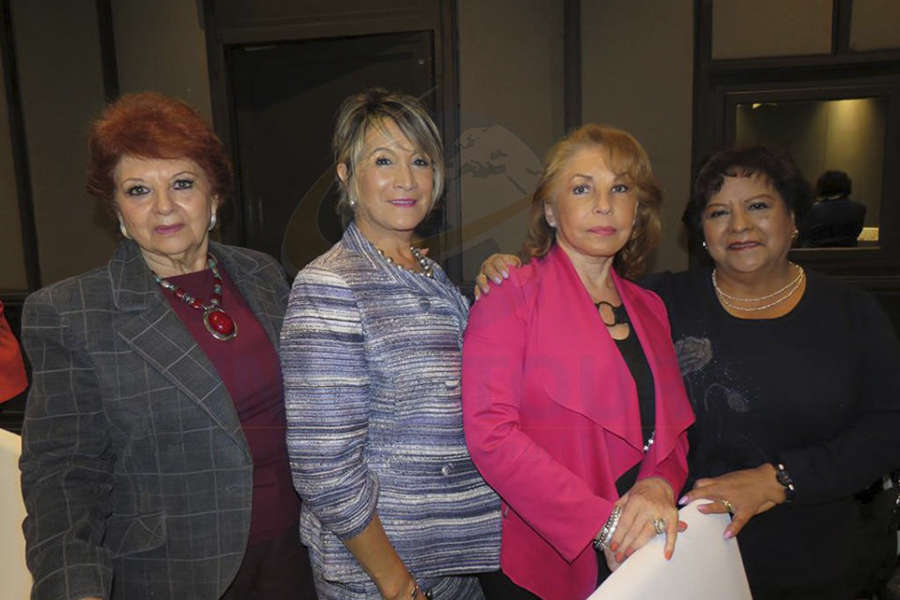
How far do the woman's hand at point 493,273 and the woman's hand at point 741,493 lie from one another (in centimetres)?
48

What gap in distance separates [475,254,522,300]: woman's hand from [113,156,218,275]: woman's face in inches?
20.5

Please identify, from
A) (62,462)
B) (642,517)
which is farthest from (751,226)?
(62,462)

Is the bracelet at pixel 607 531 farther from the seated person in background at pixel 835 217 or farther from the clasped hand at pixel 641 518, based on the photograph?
the seated person in background at pixel 835 217

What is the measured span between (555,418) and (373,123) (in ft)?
1.94

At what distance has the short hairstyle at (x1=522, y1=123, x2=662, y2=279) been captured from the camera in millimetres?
1175

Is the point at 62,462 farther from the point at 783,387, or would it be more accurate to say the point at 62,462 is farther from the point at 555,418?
the point at 783,387

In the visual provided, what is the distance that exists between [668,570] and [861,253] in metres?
2.37

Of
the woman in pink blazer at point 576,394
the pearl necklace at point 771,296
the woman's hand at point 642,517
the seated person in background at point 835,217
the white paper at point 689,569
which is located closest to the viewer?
Answer: the white paper at point 689,569

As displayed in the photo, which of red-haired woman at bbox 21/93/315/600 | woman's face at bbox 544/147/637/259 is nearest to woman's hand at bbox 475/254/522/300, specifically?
woman's face at bbox 544/147/637/259

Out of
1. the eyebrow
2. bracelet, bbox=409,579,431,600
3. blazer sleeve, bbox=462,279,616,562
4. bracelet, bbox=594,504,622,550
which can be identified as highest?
the eyebrow

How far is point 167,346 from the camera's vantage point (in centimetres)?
109

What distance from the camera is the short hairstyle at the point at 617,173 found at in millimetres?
1175

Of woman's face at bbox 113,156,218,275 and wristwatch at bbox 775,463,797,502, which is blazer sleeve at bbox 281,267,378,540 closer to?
woman's face at bbox 113,156,218,275

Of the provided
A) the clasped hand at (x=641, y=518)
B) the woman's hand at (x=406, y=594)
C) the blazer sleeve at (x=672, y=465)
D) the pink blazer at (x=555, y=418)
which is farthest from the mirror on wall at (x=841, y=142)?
the woman's hand at (x=406, y=594)
